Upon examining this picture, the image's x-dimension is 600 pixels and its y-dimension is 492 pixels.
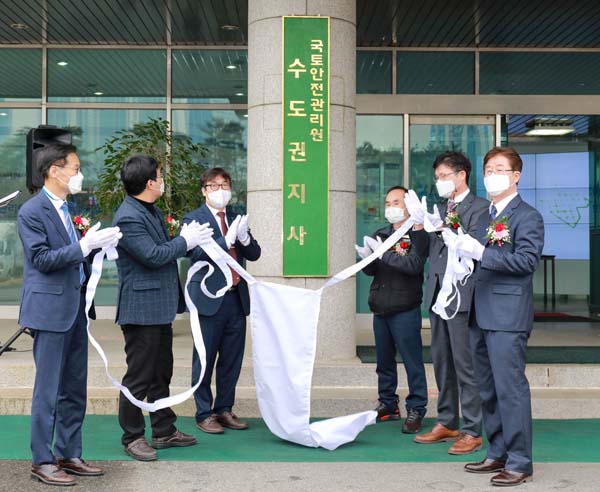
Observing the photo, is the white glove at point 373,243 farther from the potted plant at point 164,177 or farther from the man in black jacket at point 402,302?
the potted plant at point 164,177

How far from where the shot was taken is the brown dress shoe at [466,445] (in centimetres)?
562

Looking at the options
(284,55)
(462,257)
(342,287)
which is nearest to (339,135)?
(284,55)

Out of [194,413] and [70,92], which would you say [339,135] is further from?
[70,92]

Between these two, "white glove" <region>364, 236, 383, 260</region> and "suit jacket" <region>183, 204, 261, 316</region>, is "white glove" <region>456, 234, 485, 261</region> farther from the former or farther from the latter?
"suit jacket" <region>183, 204, 261, 316</region>

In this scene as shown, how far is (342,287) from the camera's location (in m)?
7.87

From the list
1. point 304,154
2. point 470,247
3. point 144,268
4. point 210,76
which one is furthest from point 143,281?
point 210,76

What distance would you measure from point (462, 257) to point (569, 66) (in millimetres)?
7583

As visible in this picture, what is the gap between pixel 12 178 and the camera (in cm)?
1195

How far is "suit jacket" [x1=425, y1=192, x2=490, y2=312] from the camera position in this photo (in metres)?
5.64

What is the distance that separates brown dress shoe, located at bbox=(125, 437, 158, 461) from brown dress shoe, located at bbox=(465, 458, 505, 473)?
A: 1.94 meters

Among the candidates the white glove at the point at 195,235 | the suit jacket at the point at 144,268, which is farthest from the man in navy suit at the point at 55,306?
the white glove at the point at 195,235

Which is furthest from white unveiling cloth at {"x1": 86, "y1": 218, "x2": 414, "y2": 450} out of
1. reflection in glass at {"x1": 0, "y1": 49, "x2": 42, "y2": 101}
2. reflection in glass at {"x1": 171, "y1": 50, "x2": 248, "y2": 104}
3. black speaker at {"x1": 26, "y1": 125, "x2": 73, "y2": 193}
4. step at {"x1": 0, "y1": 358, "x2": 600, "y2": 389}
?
reflection in glass at {"x1": 0, "y1": 49, "x2": 42, "y2": 101}

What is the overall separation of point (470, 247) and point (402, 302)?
1.60 metres

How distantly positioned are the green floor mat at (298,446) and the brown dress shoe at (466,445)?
5 cm
